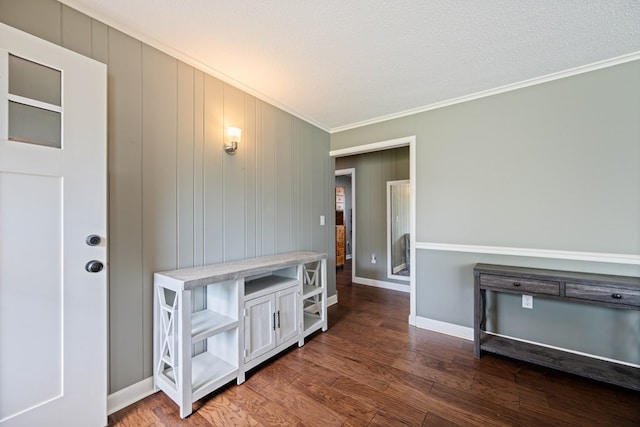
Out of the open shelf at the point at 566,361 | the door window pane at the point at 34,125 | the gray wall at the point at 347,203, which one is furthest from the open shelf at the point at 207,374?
the gray wall at the point at 347,203

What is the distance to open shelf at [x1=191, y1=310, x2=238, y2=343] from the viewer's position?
1.68 m

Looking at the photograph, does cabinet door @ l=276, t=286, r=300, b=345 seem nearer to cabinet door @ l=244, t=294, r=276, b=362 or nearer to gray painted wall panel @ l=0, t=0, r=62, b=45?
cabinet door @ l=244, t=294, r=276, b=362

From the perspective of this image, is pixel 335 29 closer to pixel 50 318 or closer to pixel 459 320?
pixel 50 318

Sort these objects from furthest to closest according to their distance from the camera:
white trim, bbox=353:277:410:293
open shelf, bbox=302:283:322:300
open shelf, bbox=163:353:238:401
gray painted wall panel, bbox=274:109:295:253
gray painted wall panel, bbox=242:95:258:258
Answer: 1. white trim, bbox=353:277:410:293
2. gray painted wall panel, bbox=274:109:295:253
3. open shelf, bbox=302:283:322:300
4. gray painted wall panel, bbox=242:95:258:258
5. open shelf, bbox=163:353:238:401

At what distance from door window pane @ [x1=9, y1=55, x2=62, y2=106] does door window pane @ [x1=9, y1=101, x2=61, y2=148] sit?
0.06 m

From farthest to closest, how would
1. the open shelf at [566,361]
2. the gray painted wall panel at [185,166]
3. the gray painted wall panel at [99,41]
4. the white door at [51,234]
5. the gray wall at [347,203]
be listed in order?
1. the gray wall at [347,203]
2. the gray painted wall panel at [185,166]
3. the open shelf at [566,361]
4. the gray painted wall panel at [99,41]
5. the white door at [51,234]

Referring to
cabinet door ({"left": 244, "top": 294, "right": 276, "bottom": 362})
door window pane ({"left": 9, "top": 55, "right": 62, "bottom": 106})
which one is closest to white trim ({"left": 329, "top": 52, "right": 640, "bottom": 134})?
cabinet door ({"left": 244, "top": 294, "right": 276, "bottom": 362})

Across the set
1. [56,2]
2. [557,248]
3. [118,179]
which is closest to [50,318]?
[118,179]

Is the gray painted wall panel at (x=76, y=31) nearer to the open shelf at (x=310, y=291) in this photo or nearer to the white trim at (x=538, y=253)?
the open shelf at (x=310, y=291)

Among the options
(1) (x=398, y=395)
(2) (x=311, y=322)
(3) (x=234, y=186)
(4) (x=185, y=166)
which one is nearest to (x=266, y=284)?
(2) (x=311, y=322)

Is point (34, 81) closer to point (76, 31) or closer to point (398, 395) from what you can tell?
point (76, 31)

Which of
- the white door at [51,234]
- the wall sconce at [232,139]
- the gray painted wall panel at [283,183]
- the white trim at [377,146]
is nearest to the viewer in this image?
the white door at [51,234]

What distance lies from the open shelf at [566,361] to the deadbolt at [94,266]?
9.56 feet

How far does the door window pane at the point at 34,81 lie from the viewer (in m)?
1.26
